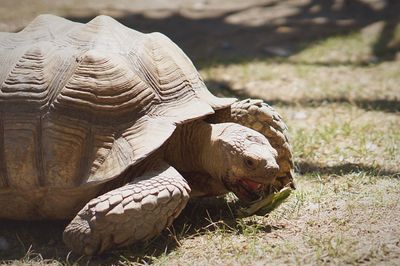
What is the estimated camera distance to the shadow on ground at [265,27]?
702 centimetres

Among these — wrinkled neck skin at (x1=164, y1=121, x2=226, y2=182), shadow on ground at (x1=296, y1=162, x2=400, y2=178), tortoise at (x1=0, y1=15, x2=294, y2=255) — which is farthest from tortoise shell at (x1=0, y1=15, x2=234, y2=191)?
shadow on ground at (x1=296, y1=162, x2=400, y2=178)

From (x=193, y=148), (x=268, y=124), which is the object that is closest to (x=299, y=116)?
(x=268, y=124)

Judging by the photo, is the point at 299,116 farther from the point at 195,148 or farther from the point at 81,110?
the point at 81,110

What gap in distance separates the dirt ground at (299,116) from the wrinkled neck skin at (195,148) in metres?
0.26

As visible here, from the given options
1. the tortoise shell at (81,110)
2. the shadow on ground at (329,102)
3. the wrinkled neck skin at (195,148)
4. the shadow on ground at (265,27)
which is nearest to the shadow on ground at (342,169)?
the wrinkled neck skin at (195,148)

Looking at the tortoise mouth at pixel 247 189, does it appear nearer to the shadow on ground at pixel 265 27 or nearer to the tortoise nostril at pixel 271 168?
the tortoise nostril at pixel 271 168

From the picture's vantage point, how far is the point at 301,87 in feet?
18.7

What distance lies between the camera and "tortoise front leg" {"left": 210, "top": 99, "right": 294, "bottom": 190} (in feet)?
11.2

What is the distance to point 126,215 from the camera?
8.68 feet

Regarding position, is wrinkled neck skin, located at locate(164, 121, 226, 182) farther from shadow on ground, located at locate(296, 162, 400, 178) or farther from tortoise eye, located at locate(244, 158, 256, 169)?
shadow on ground, located at locate(296, 162, 400, 178)

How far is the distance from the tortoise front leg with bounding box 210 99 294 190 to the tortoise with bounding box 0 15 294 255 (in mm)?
217

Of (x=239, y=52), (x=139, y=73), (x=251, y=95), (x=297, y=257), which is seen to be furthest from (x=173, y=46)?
(x=239, y=52)

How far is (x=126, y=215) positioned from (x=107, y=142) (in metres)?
0.41

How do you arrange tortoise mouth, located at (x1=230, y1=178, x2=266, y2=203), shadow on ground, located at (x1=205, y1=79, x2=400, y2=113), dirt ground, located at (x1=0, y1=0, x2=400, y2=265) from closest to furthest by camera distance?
dirt ground, located at (x1=0, y1=0, x2=400, y2=265), tortoise mouth, located at (x1=230, y1=178, x2=266, y2=203), shadow on ground, located at (x1=205, y1=79, x2=400, y2=113)
